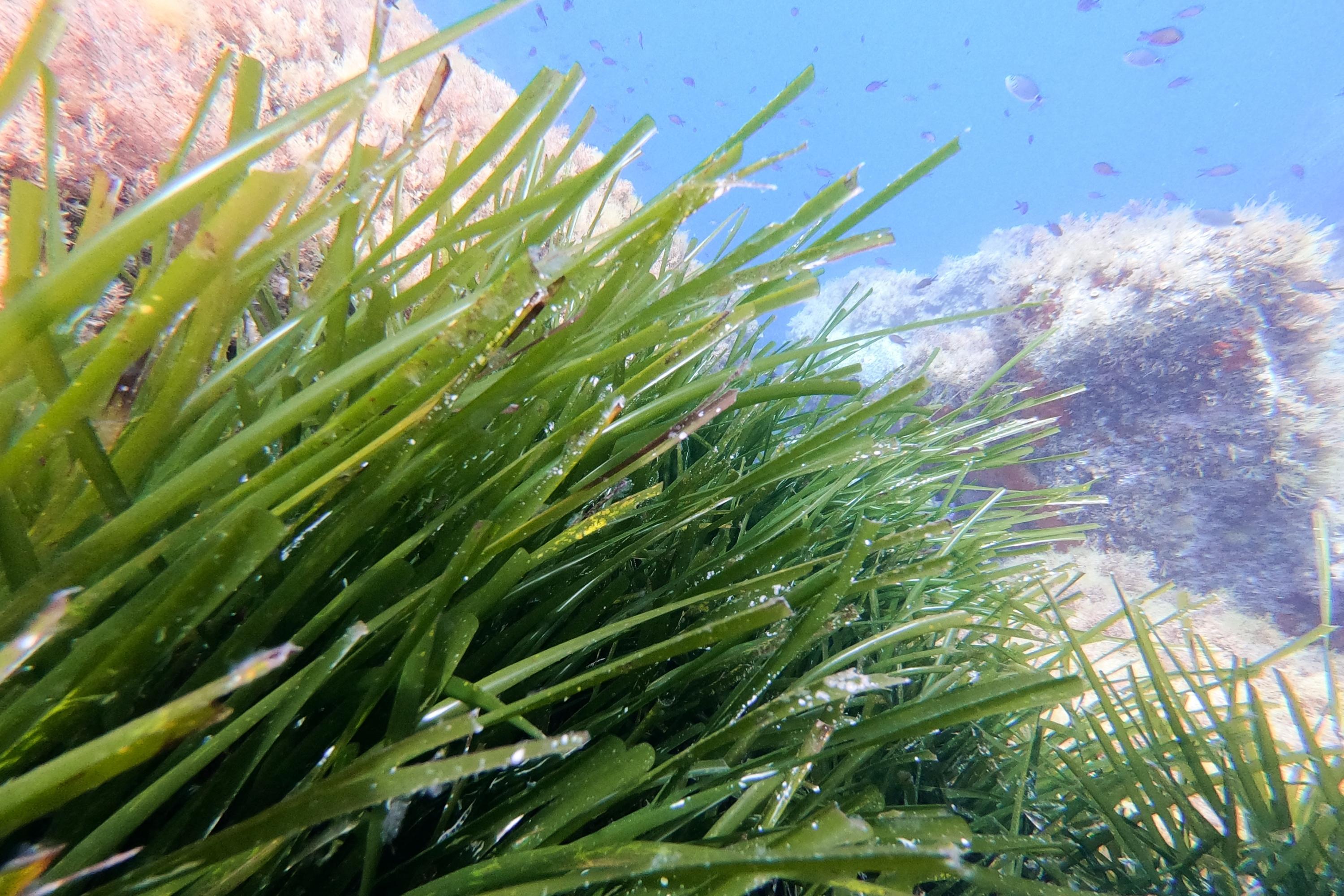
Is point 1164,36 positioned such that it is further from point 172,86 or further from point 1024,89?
point 172,86

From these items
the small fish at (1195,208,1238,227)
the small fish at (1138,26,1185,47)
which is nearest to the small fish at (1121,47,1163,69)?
the small fish at (1138,26,1185,47)

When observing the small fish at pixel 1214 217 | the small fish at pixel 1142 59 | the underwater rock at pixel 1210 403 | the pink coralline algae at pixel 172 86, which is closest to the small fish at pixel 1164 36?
the small fish at pixel 1142 59

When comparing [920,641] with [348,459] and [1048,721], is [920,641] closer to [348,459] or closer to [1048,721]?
[1048,721]

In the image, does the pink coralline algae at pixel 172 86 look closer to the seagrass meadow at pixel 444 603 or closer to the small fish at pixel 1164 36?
the seagrass meadow at pixel 444 603

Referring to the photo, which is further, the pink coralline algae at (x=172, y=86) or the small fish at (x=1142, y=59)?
the small fish at (x=1142, y=59)

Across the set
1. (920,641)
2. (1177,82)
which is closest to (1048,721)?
(920,641)

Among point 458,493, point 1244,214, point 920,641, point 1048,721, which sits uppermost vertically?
point 1244,214
